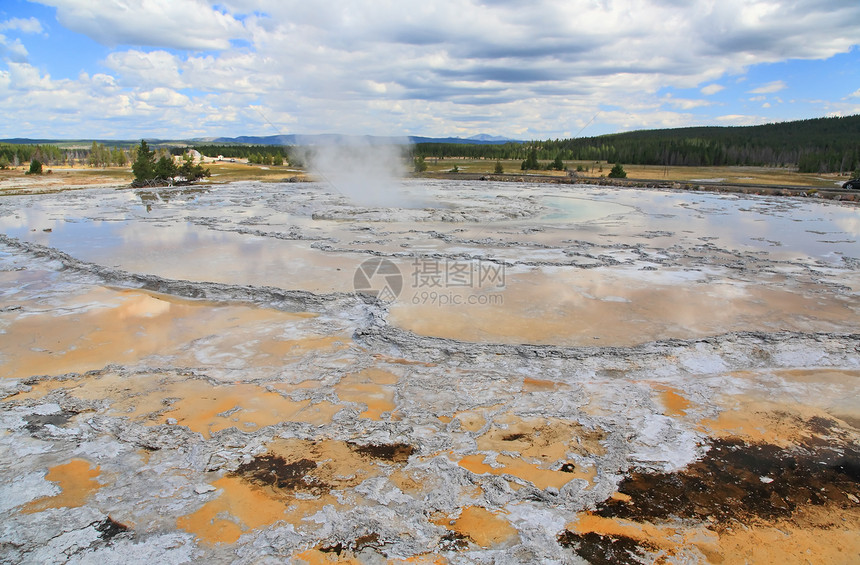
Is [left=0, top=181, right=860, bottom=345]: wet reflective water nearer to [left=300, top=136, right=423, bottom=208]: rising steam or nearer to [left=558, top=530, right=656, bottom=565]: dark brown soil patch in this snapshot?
[left=558, top=530, right=656, bottom=565]: dark brown soil patch

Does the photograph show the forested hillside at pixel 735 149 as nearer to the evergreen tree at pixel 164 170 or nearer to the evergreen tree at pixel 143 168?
the evergreen tree at pixel 164 170

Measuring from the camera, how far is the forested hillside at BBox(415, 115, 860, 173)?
2330 inches

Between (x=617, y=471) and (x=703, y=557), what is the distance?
1.02 m

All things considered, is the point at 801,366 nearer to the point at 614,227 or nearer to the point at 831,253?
the point at 831,253

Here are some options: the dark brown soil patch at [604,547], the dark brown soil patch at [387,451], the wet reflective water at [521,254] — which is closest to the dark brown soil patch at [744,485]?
the dark brown soil patch at [604,547]

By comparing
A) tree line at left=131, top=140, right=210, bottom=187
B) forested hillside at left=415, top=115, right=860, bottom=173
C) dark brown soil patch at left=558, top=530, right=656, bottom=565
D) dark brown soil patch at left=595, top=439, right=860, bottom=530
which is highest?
forested hillside at left=415, top=115, right=860, bottom=173

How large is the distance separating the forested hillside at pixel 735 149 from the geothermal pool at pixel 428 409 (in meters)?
55.3

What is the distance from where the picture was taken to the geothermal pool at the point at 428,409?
12.7 ft

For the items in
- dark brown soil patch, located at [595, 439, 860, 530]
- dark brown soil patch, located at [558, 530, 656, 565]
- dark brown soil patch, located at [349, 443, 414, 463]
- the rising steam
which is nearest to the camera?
dark brown soil patch, located at [558, 530, 656, 565]

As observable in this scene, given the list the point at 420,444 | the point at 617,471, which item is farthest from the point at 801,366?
the point at 420,444

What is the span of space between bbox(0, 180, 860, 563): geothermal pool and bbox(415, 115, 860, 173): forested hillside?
55.3 metres

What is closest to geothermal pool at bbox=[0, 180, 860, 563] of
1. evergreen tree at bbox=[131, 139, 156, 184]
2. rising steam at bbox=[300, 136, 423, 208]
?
rising steam at bbox=[300, 136, 423, 208]

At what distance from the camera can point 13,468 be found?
460 centimetres

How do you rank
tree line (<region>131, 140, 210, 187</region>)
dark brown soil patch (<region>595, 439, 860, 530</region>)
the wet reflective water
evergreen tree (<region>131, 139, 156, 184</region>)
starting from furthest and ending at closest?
tree line (<region>131, 140, 210, 187</region>)
evergreen tree (<region>131, 139, 156, 184</region>)
the wet reflective water
dark brown soil patch (<region>595, 439, 860, 530</region>)
